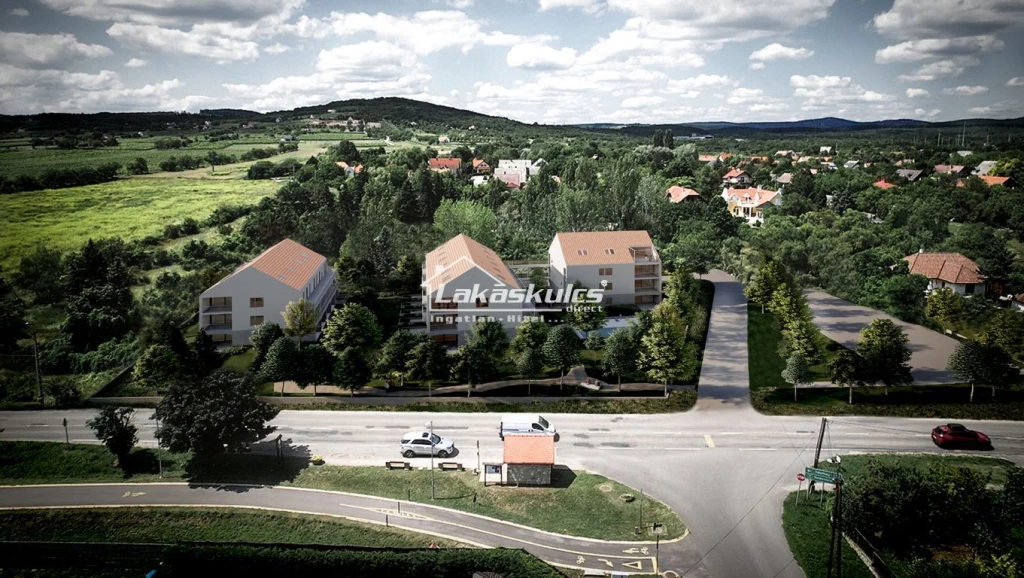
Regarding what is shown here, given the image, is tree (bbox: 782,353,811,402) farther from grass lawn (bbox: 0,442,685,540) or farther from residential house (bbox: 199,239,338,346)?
residential house (bbox: 199,239,338,346)

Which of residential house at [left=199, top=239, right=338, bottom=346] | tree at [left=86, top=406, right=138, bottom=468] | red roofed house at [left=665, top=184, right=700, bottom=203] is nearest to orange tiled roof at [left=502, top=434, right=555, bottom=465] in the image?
tree at [left=86, top=406, right=138, bottom=468]

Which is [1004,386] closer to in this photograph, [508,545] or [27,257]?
[508,545]

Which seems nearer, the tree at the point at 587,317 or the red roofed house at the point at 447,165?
the tree at the point at 587,317

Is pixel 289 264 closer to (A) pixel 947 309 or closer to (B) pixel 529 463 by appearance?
(B) pixel 529 463

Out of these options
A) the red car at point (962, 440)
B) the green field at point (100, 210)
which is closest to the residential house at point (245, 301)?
the green field at point (100, 210)

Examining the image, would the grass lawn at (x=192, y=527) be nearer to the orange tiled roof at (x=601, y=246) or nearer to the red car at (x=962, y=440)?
the red car at (x=962, y=440)

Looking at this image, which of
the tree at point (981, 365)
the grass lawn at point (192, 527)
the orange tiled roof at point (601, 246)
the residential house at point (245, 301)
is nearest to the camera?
the grass lawn at point (192, 527)
